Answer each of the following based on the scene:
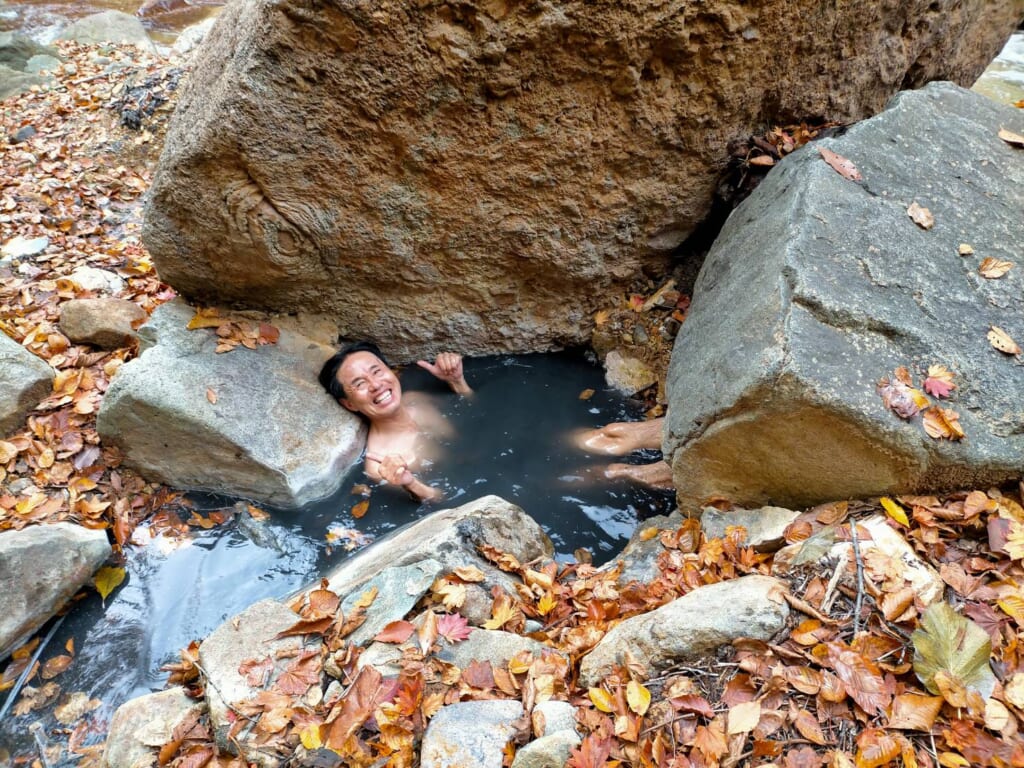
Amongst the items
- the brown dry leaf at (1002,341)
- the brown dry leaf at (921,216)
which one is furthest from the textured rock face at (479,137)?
the brown dry leaf at (1002,341)

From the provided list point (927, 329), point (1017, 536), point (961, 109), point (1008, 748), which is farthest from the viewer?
point (961, 109)

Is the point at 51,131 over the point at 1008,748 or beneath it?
beneath

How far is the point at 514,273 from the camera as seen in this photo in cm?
441

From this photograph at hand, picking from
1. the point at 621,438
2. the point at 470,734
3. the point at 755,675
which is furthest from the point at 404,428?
the point at 755,675

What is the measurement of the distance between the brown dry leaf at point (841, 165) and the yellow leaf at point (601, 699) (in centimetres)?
262

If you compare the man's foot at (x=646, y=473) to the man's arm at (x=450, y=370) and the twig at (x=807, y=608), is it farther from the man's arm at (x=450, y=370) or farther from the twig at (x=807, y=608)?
the twig at (x=807, y=608)

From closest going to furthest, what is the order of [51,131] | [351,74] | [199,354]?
[351,74] < [199,354] < [51,131]

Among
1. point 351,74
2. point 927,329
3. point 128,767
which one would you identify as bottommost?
point 128,767

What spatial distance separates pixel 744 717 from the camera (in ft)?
6.43

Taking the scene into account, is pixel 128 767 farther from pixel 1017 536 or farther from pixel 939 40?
pixel 939 40

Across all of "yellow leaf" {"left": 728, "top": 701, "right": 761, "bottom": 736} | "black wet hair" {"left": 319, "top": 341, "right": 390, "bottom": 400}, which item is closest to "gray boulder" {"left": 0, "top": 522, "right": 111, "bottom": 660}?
"black wet hair" {"left": 319, "top": 341, "right": 390, "bottom": 400}

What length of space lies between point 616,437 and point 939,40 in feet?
11.8

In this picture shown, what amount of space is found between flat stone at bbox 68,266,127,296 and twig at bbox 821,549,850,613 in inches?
209

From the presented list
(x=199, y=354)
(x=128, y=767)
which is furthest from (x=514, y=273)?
(x=128, y=767)
